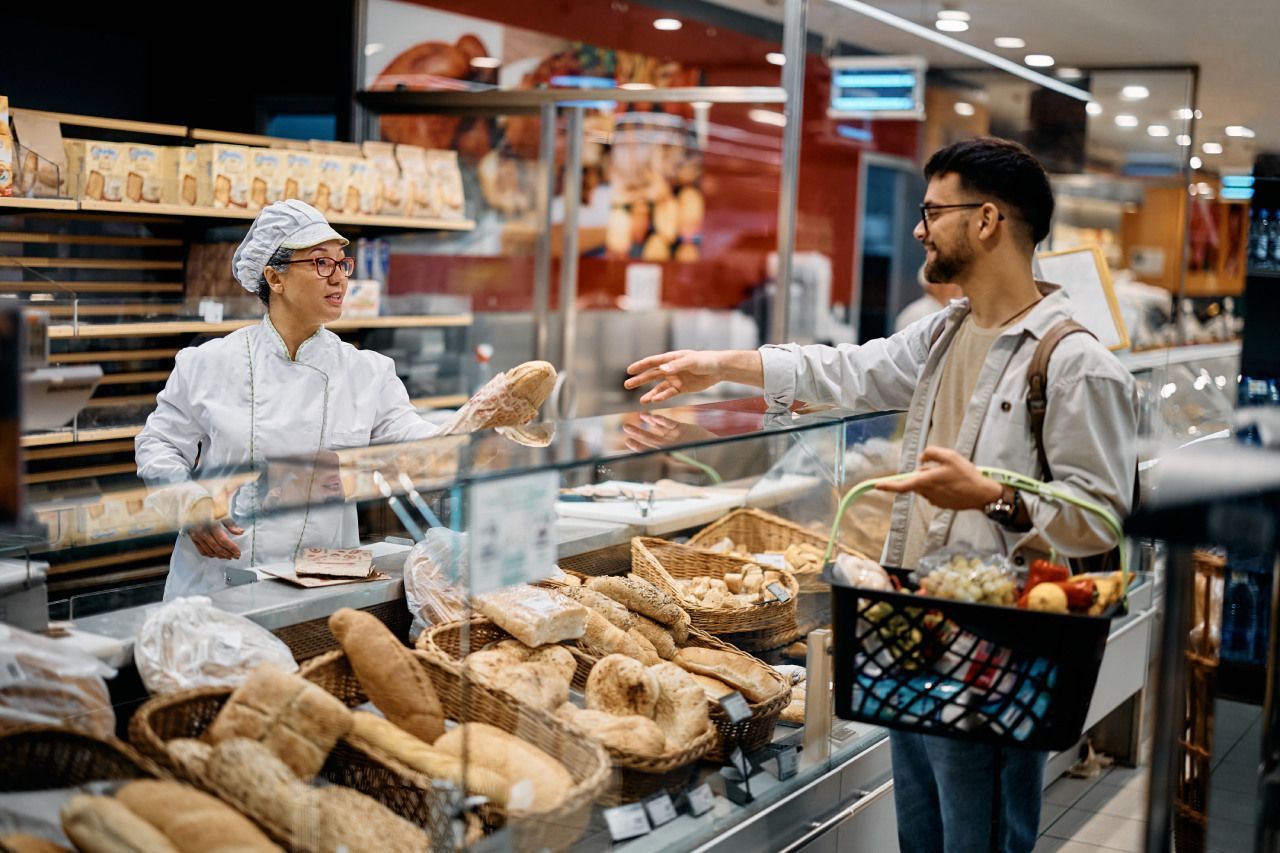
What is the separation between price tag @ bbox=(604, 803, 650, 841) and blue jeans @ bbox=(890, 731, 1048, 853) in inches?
21.7

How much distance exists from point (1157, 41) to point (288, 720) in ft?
A: 22.9

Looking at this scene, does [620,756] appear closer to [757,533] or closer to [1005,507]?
[1005,507]

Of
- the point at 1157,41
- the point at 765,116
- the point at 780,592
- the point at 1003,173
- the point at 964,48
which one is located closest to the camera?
the point at 1003,173

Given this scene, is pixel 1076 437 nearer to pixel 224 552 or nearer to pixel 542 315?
pixel 224 552

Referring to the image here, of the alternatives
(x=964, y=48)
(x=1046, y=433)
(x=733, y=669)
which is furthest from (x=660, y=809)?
(x=964, y=48)

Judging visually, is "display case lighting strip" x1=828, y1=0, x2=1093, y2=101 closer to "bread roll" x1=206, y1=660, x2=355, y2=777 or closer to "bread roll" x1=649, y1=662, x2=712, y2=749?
"bread roll" x1=649, y1=662, x2=712, y2=749

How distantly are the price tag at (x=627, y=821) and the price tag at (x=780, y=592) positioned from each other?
982 mm

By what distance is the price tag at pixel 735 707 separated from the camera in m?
2.64

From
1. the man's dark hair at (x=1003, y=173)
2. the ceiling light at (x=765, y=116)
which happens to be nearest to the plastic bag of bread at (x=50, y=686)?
the man's dark hair at (x=1003, y=173)

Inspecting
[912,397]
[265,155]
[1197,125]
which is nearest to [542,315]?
[265,155]

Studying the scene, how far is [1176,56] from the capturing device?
303 inches

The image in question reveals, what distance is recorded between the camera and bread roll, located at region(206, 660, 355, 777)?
79.2 inches

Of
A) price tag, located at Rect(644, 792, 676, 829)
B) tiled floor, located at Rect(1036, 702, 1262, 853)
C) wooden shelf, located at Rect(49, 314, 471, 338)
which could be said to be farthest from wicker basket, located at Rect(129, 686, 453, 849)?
wooden shelf, located at Rect(49, 314, 471, 338)

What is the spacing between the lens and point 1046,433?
2.37 m
